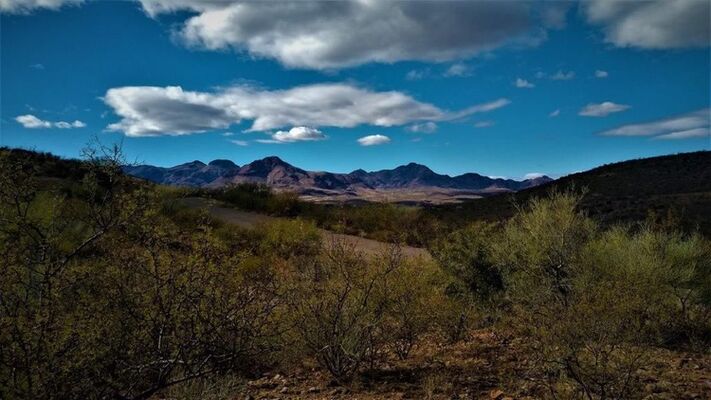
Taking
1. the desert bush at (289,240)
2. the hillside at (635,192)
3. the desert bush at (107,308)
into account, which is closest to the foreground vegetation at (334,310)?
the desert bush at (107,308)

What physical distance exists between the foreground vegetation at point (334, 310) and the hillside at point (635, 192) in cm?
1570

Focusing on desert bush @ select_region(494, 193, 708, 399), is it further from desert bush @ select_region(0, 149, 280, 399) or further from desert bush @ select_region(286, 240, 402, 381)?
desert bush @ select_region(0, 149, 280, 399)

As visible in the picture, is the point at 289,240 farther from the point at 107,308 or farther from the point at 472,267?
the point at 107,308

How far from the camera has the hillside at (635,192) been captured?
27.3 metres

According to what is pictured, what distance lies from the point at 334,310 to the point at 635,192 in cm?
4126

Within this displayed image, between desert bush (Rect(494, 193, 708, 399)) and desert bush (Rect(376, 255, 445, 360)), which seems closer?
desert bush (Rect(494, 193, 708, 399))

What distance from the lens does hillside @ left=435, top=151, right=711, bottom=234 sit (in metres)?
27.3

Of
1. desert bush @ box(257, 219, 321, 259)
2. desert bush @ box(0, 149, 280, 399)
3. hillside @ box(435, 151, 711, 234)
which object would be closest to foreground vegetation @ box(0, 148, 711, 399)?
desert bush @ box(0, 149, 280, 399)

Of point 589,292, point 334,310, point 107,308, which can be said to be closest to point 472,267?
point 589,292

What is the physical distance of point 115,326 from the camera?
4.20 m

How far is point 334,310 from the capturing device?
225 inches

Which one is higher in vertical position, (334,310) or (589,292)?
(589,292)

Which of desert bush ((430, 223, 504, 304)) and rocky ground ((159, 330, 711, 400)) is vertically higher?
desert bush ((430, 223, 504, 304))

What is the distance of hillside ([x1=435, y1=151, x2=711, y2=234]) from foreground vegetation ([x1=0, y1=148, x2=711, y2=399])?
15.7 meters
